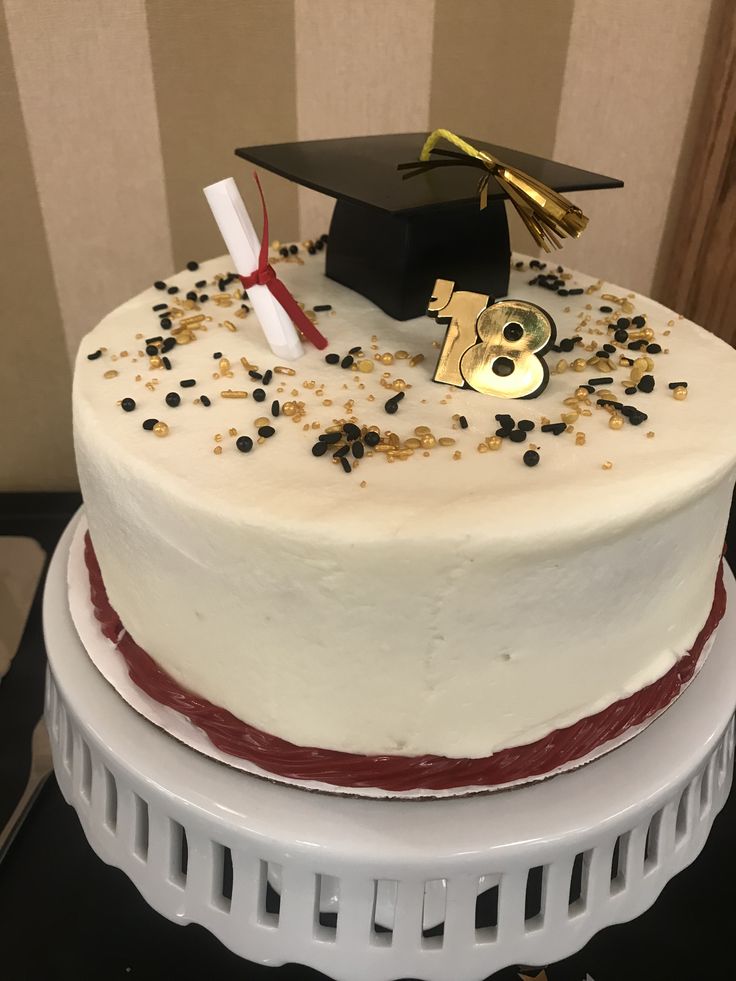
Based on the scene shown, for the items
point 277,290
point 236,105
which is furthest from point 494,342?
point 236,105

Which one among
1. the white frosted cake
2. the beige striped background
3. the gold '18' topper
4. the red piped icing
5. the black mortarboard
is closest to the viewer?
the white frosted cake

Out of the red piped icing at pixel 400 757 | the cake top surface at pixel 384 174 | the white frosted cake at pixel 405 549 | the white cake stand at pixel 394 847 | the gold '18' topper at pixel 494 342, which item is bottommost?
the white cake stand at pixel 394 847

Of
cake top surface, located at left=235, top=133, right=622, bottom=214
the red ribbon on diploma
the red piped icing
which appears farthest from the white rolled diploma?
the red piped icing

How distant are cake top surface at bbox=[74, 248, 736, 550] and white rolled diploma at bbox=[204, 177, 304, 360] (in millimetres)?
29

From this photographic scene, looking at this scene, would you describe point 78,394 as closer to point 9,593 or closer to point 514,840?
point 514,840

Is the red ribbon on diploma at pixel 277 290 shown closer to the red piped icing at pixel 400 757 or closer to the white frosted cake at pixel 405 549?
the white frosted cake at pixel 405 549

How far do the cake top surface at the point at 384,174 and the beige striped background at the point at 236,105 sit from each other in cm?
44

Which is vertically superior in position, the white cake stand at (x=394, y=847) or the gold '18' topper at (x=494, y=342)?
the gold '18' topper at (x=494, y=342)

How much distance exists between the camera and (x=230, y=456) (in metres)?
0.94

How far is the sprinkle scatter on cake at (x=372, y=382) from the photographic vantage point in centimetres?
94

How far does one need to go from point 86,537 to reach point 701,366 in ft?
3.23

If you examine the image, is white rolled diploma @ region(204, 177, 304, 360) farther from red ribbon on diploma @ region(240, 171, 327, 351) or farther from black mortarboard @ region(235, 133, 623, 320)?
black mortarboard @ region(235, 133, 623, 320)

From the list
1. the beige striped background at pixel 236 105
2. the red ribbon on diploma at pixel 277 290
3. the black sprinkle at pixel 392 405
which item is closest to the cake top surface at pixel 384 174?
the red ribbon on diploma at pixel 277 290

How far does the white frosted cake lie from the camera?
83 centimetres
